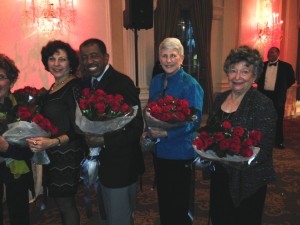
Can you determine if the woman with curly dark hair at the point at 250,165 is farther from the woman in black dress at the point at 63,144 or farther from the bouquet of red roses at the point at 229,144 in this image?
the woman in black dress at the point at 63,144

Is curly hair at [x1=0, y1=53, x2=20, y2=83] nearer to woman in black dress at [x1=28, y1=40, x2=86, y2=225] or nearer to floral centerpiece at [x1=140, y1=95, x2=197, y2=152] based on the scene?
woman in black dress at [x1=28, y1=40, x2=86, y2=225]

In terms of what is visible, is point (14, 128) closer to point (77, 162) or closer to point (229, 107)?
point (77, 162)

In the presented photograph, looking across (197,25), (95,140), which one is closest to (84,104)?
(95,140)

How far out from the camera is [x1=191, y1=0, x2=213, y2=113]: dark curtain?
22.3 ft

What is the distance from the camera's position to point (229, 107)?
186cm

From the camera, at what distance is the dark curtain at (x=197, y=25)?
20.9 ft

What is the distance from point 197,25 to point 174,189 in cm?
542

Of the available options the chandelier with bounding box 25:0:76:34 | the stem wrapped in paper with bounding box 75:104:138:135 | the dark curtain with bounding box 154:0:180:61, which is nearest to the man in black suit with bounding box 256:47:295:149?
the dark curtain with bounding box 154:0:180:61

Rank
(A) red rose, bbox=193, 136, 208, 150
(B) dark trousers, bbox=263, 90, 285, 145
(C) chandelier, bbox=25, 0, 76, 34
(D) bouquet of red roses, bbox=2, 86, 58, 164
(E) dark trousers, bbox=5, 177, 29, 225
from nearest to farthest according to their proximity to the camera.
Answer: (A) red rose, bbox=193, 136, 208, 150 → (D) bouquet of red roses, bbox=2, 86, 58, 164 → (E) dark trousers, bbox=5, 177, 29, 225 → (C) chandelier, bbox=25, 0, 76, 34 → (B) dark trousers, bbox=263, 90, 285, 145

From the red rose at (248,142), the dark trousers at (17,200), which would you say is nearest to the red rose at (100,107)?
the red rose at (248,142)

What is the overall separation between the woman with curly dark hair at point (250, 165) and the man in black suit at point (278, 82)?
397 centimetres

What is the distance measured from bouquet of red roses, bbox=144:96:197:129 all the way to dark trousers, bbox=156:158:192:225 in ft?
1.25

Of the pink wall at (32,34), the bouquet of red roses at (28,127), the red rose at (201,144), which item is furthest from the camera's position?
the pink wall at (32,34)

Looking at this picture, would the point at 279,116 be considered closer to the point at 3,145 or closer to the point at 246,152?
the point at 246,152
